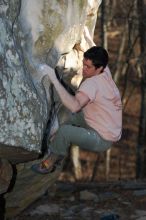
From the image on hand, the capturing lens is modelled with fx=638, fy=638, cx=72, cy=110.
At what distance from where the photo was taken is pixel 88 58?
22.1ft

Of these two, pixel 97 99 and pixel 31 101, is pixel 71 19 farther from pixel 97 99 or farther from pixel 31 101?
pixel 31 101

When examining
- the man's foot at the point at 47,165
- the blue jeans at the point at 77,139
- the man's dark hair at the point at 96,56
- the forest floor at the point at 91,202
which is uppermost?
the man's dark hair at the point at 96,56

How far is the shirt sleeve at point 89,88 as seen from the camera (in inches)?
263

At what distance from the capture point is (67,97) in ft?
21.2

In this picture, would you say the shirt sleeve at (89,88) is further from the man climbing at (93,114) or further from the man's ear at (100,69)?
the man's ear at (100,69)

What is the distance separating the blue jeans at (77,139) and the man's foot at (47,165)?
0.08 m

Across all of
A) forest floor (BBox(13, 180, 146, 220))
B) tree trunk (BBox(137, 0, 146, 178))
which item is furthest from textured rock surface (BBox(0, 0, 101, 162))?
tree trunk (BBox(137, 0, 146, 178))

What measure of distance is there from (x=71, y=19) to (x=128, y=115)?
1758cm

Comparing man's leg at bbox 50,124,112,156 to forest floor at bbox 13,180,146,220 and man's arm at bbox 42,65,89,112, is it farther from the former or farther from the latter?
forest floor at bbox 13,180,146,220

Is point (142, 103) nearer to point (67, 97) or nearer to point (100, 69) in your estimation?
point (100, 69)

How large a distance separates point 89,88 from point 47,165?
3.50 ft

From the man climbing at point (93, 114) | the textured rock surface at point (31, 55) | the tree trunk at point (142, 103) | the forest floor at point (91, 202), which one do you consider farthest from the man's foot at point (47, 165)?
the tree trunk at point (142, 103)

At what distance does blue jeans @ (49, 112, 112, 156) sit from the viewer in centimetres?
687

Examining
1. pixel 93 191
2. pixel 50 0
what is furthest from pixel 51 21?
pixel 93 191
